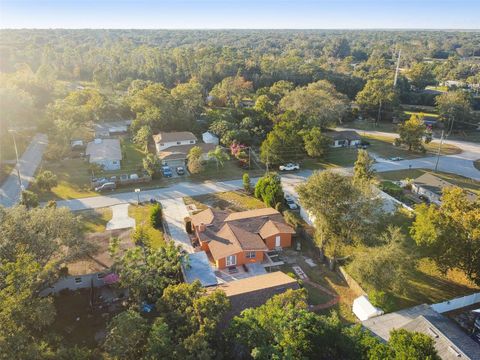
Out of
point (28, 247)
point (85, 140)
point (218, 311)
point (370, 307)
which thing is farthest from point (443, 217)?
point (85, 140)

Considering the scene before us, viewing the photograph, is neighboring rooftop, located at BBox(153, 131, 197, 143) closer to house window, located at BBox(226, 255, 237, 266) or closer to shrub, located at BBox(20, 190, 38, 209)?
shrub, located at BBox(20, 190, 38, 209)

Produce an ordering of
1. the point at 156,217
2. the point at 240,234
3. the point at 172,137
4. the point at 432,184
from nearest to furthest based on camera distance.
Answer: the point at 240,234 < the point at 156,217 < the point at 432,184 < the point at 172,137

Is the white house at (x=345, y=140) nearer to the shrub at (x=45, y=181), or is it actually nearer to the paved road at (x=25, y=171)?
the shrub at (x=45, y=181)

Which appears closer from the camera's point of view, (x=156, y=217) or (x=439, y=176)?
(x=156, y=217)

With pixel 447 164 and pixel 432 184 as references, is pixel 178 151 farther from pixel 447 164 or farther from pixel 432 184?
pixel 447 164

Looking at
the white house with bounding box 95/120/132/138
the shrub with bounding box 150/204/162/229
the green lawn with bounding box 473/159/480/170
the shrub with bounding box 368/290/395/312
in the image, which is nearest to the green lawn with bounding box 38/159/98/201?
the shrub with bounding box 150/204/162/229

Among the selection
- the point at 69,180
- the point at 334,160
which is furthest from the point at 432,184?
the point at 69,180

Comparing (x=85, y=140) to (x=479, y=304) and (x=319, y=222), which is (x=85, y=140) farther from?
(x=479, y=304)
